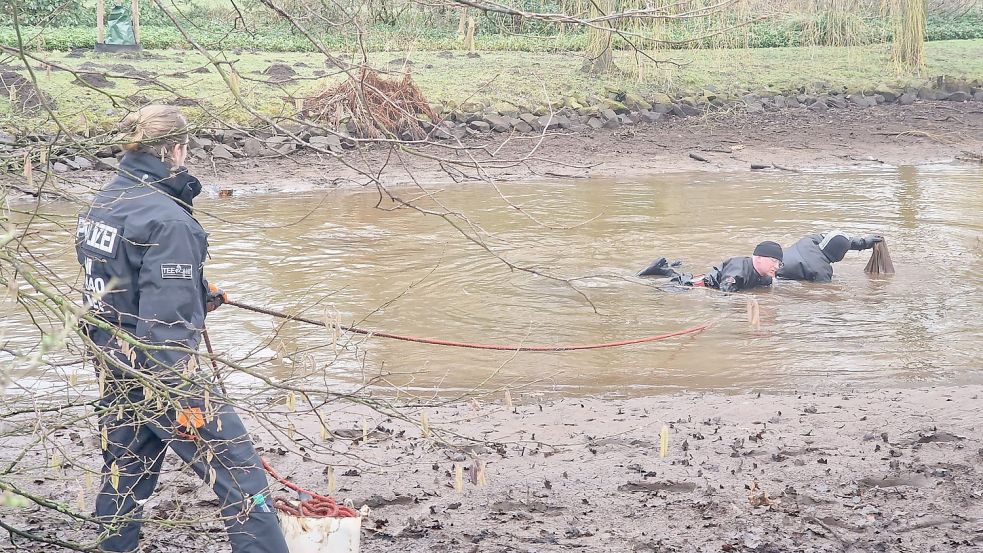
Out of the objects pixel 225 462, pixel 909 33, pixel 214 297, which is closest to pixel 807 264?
pixel 214 297

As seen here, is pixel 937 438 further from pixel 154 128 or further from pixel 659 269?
pixel 659 269

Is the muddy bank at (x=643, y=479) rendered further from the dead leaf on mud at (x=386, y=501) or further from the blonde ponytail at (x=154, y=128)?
the blonde ponytail at (x=154, y=128)

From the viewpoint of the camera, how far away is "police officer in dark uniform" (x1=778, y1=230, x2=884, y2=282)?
10.9 metres

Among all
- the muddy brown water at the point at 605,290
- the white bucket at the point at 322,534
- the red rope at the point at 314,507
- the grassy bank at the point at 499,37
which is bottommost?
the muddy brown water at the point at 605,290

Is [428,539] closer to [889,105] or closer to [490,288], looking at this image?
[490,288]

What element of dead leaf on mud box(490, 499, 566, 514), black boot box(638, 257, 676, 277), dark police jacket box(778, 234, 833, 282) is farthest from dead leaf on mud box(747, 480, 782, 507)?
dark police jacket box(778, 234, 833, 282)

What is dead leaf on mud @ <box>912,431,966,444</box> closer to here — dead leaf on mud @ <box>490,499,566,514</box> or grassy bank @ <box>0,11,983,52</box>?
dead leaf on mud @ <box>490,499,566,514</box>

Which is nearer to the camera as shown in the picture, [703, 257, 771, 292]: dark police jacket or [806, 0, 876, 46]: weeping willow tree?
[703, 257, 771, 292]: dark police jacket

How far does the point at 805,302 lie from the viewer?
413 inches

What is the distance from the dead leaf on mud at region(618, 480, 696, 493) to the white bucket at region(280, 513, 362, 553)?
1.88 metres

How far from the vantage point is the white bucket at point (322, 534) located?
436 centimetres

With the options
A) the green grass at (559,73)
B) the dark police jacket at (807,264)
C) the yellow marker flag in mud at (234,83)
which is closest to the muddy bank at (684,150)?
the green grass at (559,73)

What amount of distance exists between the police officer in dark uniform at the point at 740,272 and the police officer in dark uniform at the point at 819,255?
21 centimetres

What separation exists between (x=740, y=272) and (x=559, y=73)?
14.2 meters
